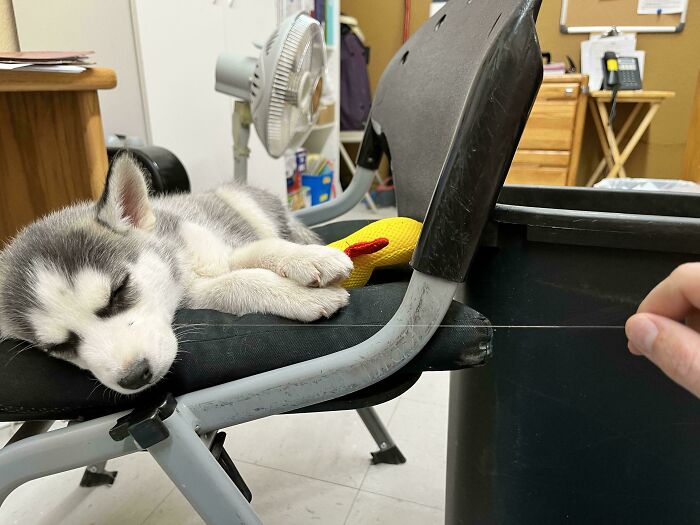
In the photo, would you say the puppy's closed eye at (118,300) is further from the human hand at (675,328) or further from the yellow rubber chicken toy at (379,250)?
the human hand at (675,328)

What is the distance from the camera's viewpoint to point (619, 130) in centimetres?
350

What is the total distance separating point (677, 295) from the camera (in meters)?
0.36

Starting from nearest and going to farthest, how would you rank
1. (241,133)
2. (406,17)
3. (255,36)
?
(241,133) < (255,36) < (406,17)

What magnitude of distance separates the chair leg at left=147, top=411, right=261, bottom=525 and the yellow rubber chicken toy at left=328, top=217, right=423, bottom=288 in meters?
0.28

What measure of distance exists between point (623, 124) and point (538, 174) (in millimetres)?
893

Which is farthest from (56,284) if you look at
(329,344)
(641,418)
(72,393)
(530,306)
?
(641,418)

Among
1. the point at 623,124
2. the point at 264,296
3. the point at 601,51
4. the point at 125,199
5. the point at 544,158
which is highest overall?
the point at 601,51

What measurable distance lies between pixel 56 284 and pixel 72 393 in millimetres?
137

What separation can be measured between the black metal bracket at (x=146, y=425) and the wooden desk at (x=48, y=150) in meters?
0.69

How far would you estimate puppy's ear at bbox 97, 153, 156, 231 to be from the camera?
679mm

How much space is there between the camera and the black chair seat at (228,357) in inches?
22.1

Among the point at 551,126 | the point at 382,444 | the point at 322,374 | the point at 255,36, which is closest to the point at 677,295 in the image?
the point at 322,374

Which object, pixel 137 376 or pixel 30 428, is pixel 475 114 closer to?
pixel 137 376

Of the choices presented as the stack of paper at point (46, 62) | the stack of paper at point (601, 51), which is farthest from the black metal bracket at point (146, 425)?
the stack of paper at point (601, 51)
